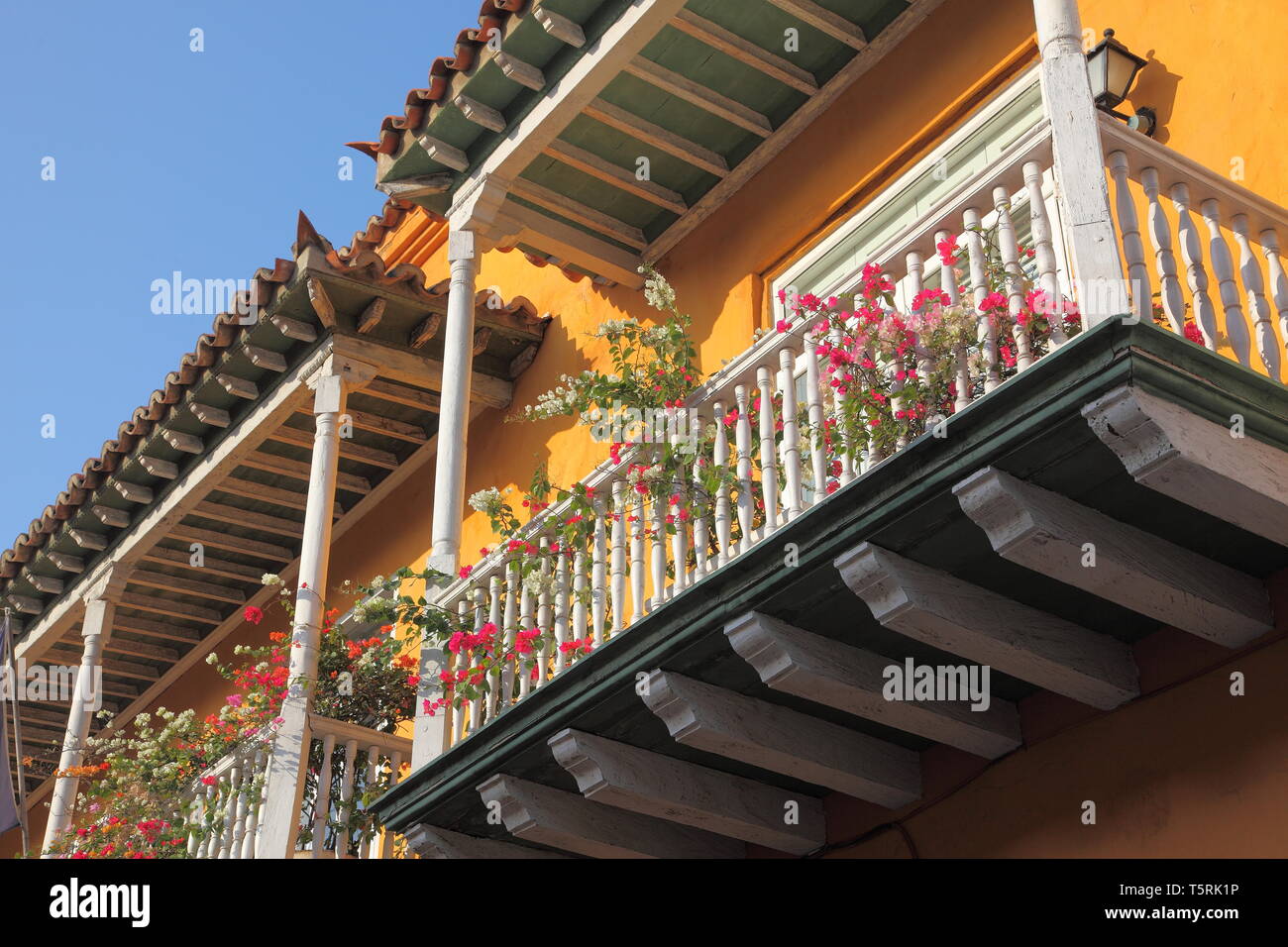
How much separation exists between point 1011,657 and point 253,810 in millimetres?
4508

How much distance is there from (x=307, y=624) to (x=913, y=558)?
14.4 feet

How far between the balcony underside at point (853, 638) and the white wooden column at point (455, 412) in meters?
1.36

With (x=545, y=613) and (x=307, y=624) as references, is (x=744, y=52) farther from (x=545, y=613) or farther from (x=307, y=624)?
(x=307, y=624)

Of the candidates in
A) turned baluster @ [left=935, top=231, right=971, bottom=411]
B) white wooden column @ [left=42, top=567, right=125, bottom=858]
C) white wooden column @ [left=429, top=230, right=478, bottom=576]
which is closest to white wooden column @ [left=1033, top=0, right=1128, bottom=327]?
turned baluster @ [left=935, top=231, right=971, bottom=411]

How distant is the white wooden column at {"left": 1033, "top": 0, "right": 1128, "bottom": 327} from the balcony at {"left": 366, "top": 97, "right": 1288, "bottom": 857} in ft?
0.12

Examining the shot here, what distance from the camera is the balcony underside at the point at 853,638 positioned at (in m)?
4.38

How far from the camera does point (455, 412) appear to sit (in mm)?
7793

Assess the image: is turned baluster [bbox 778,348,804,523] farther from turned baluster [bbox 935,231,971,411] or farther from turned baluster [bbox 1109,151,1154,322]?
turned baluster [bbox 1109,151,1154,322]

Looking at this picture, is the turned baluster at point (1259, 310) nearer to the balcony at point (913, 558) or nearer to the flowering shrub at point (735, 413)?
the balcony at point (913, 558)

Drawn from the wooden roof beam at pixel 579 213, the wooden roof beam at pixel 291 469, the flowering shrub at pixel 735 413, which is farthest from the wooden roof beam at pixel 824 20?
the wooden roof beam at pixel 291 469

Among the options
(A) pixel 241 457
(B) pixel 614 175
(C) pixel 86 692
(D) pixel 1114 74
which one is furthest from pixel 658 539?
(C) pixel 86 692

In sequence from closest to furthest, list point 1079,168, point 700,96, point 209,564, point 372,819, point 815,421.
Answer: point 1079,168
point 815,421
point 372,819
point 700,96
point 209,564
